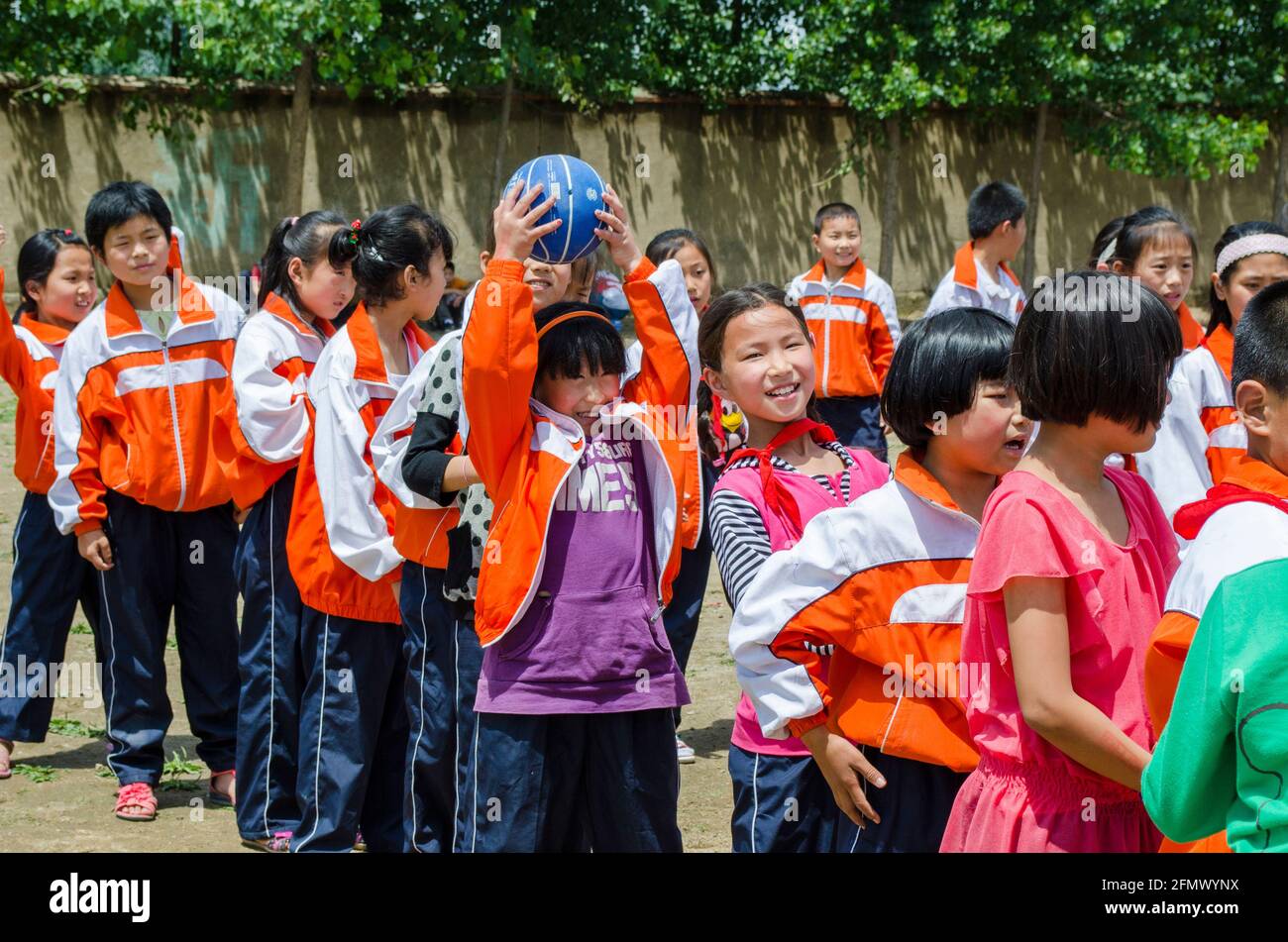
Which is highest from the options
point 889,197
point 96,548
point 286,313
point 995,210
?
point 889,197

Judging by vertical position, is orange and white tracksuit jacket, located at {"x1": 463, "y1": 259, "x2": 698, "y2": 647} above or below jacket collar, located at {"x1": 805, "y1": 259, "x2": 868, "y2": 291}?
below

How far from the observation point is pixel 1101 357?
2283 mm

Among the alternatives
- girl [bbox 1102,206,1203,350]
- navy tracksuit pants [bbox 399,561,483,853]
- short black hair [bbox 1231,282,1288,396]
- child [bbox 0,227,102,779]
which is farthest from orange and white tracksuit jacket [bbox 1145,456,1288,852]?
child [bbox 0,227,102,779]

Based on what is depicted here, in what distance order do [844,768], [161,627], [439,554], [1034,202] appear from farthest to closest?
[1034,202], [161,627], [439,554], [844,768]

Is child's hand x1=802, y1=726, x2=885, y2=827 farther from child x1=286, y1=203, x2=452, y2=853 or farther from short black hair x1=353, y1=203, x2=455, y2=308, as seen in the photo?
short black hair x1=353, y1=203, x2=455, y2=308

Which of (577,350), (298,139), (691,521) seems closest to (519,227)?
(577,350)

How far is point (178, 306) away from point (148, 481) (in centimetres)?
64

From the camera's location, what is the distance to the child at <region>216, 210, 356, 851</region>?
467 centimetres

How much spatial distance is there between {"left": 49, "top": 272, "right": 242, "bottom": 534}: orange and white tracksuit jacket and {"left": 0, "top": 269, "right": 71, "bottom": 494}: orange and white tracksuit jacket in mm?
538

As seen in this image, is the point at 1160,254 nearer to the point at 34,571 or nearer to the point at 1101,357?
the point at 1101,357

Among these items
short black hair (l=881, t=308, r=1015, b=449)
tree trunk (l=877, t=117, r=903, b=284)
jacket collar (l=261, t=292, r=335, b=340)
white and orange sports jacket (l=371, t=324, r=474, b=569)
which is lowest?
white and orange sports jacket (l=371, t=324, r=474, b=569)

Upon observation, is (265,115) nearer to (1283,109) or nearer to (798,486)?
(1283,109)

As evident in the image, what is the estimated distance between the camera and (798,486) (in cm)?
306
